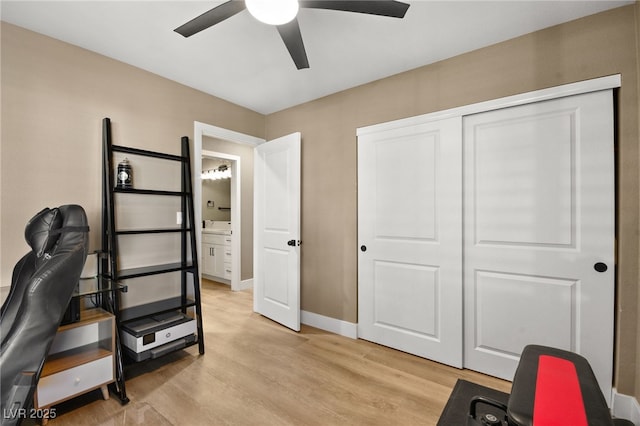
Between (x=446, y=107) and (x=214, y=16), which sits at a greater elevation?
(x=214, y=16)

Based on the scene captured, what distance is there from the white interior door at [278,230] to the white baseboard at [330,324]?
0.23m

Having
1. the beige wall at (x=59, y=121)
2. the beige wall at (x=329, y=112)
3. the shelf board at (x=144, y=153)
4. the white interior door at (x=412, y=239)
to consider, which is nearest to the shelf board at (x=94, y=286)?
the beige wall at (x=59, y=121)

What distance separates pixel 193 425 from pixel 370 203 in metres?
2.17

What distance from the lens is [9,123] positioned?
194 cm

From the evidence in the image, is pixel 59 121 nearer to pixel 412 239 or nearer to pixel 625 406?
pixel 412 239

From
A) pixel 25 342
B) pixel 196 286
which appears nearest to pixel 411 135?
pixel 196 286

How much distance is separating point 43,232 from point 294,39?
69.3 inches

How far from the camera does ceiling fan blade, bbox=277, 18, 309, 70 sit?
5.13 ft

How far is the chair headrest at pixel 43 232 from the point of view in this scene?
4.96ft

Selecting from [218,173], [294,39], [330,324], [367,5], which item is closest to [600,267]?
[367,5]

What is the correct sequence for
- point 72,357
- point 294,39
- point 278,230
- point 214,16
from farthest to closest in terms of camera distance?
point 278,230
point 72,357
point 294,39
point 214,16

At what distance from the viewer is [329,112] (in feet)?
10.4

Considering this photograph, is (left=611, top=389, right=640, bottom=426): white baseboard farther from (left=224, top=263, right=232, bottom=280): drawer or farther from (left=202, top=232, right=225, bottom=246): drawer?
(left=202, top=232, right=225, bottom=246): drawer

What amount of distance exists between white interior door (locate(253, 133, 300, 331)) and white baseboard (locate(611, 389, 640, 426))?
8.06 feet
